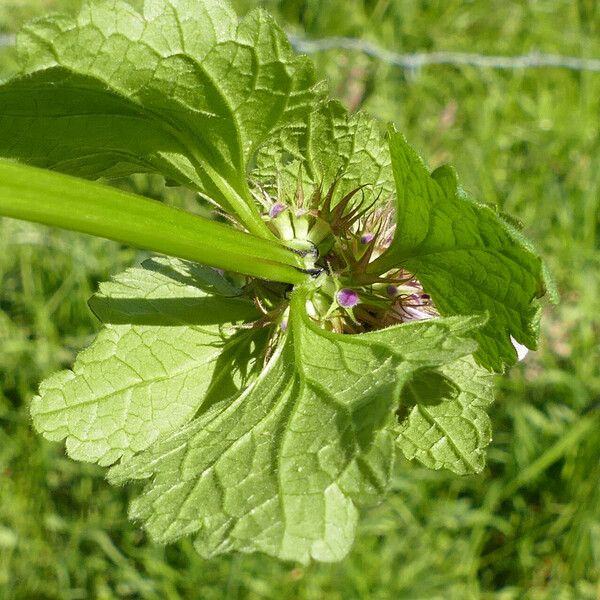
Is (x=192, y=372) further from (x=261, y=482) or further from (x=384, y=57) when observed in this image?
(x=384, y=57)

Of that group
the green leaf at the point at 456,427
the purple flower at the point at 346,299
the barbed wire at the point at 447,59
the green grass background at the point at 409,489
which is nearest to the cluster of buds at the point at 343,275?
the purple flower at the point at 346,299

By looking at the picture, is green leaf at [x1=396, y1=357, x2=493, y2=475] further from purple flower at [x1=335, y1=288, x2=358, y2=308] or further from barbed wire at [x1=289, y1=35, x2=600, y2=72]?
barbed wire at [x1=289, y1=35, x2=600, y2=72]

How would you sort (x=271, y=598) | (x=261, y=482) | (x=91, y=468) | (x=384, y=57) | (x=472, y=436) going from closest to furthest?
(x=261, y=482) → (x=472, y=436) → (x=271, y=598) → (x=91, y=468) → (x=384, y=57)

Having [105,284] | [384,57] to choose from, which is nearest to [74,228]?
[105,284]

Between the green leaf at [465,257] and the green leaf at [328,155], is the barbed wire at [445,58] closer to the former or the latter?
the green leaf at [328,155]

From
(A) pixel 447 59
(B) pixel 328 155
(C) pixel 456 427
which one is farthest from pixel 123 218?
(A) pixel 447 59

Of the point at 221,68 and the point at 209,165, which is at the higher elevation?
the point at 221,68

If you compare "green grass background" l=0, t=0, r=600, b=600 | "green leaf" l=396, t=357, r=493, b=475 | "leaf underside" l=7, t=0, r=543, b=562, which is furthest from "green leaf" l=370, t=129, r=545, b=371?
"green grass background" l=0, t=0, r=600, b=600
